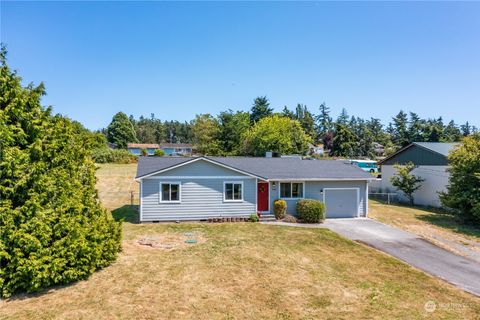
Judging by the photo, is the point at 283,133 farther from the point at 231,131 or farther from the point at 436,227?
the point at 436,227

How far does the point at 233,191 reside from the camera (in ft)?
62.0

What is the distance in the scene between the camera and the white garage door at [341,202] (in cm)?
2061

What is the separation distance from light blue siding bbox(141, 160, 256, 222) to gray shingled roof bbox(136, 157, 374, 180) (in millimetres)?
687

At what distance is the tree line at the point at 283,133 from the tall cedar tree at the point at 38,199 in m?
35.7

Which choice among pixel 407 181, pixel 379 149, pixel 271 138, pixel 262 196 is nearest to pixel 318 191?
pixel 262 196

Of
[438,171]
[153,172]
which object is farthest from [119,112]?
[438,171]

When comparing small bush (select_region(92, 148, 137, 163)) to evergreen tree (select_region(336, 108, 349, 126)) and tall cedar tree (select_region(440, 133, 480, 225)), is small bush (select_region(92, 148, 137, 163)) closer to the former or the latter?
tall cedar tree (select_region(440, 133, 480, 225))

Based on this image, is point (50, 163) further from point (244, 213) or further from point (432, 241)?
point (432, 241)

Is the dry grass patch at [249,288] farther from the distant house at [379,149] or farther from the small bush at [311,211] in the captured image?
the distant house at [379,149]

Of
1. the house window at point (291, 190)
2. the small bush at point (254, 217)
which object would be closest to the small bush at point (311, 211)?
the house window at point (291, 190)

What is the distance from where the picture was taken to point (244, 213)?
62.4 feet

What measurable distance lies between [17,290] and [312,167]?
1814 centimetres

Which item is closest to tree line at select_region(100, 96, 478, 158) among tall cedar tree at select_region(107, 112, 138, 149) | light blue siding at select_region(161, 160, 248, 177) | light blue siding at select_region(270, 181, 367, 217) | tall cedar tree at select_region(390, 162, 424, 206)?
tall cedar tree at select_region(107, 112, 138, 149)

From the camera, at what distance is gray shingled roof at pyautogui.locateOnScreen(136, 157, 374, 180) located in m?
19.2
